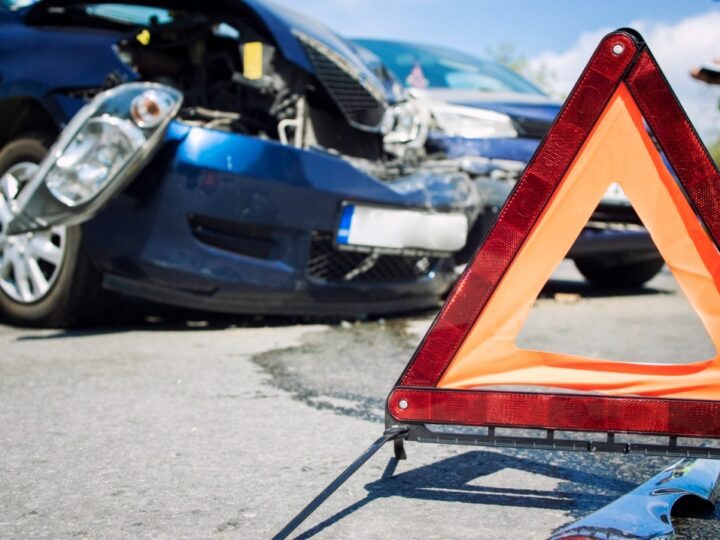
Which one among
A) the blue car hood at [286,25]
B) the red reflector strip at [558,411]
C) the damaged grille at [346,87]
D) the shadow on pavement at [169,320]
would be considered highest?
the blue car hood at [286,25]

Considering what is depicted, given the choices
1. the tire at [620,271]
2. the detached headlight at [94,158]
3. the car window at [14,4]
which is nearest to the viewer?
the detached headlight at [94,158]

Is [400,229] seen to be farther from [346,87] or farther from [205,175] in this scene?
[205,175]

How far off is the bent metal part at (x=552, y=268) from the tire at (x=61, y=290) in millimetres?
2431

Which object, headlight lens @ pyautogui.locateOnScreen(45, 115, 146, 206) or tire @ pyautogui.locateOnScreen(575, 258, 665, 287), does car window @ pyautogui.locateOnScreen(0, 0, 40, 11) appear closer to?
headlight lens @ pyautogui.locateOnScreen(45, 115, 146, 206)

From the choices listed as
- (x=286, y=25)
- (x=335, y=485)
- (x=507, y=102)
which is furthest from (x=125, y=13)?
(x=335, y=485)

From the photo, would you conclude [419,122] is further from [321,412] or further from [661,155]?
[661,155]

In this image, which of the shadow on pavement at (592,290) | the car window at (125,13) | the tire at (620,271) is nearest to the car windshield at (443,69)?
the tire at (620,271)

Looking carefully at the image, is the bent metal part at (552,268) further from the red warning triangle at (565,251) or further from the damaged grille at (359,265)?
the damaged grille at (359,265)

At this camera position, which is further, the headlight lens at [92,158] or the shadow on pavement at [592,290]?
the shadow on pavement at [592,290]

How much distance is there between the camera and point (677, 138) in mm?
1900

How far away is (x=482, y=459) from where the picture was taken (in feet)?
8.07

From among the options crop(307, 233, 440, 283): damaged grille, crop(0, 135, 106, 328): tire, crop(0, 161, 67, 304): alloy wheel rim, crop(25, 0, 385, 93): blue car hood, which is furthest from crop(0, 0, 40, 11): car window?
crop(307, 233, 440, 283): damaged grille

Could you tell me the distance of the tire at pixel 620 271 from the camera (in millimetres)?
6922

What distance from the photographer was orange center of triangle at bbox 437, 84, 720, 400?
76.0 inches
